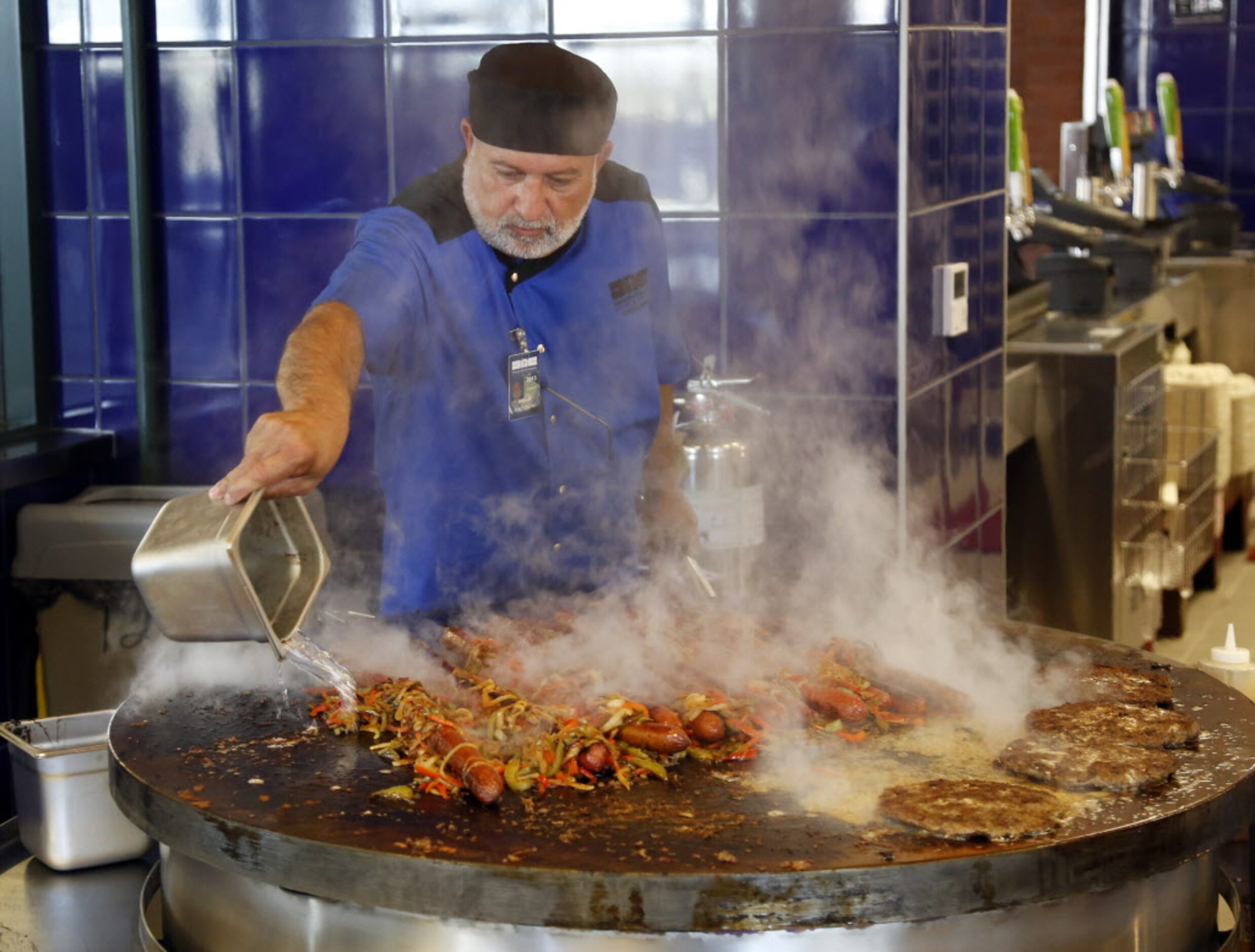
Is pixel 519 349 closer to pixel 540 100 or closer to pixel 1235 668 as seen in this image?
pixel 540 100

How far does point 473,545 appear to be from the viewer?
3375 millimetres

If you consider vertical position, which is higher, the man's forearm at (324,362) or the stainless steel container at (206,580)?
the man's forearm at (324,362)

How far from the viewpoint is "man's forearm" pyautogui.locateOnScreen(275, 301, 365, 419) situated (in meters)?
2.70

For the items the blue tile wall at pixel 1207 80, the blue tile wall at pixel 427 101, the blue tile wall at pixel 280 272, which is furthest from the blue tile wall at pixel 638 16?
the blue tile wall at pixel 1207 80

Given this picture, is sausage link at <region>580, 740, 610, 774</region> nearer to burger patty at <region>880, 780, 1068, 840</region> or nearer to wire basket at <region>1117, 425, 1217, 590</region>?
burger patty at <region>880, 780, 1068, 840</region>

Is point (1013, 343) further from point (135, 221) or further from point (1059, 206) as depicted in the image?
point (135, 221)

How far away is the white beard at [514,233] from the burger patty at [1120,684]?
1.39 m

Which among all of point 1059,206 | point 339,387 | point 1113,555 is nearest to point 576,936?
point 339,387

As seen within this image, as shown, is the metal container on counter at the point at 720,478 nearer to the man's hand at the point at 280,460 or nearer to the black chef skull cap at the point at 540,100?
the black chef skull cap at the point at 540,100

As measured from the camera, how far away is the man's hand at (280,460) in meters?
2.18

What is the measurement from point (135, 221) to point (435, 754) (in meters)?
2.01

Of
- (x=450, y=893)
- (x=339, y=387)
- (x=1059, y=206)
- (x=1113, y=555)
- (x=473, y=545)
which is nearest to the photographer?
(x=450, y=893)

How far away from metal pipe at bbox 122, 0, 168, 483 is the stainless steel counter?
137cm

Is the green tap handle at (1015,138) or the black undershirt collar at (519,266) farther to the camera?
the green tap handle at (1015,138)
